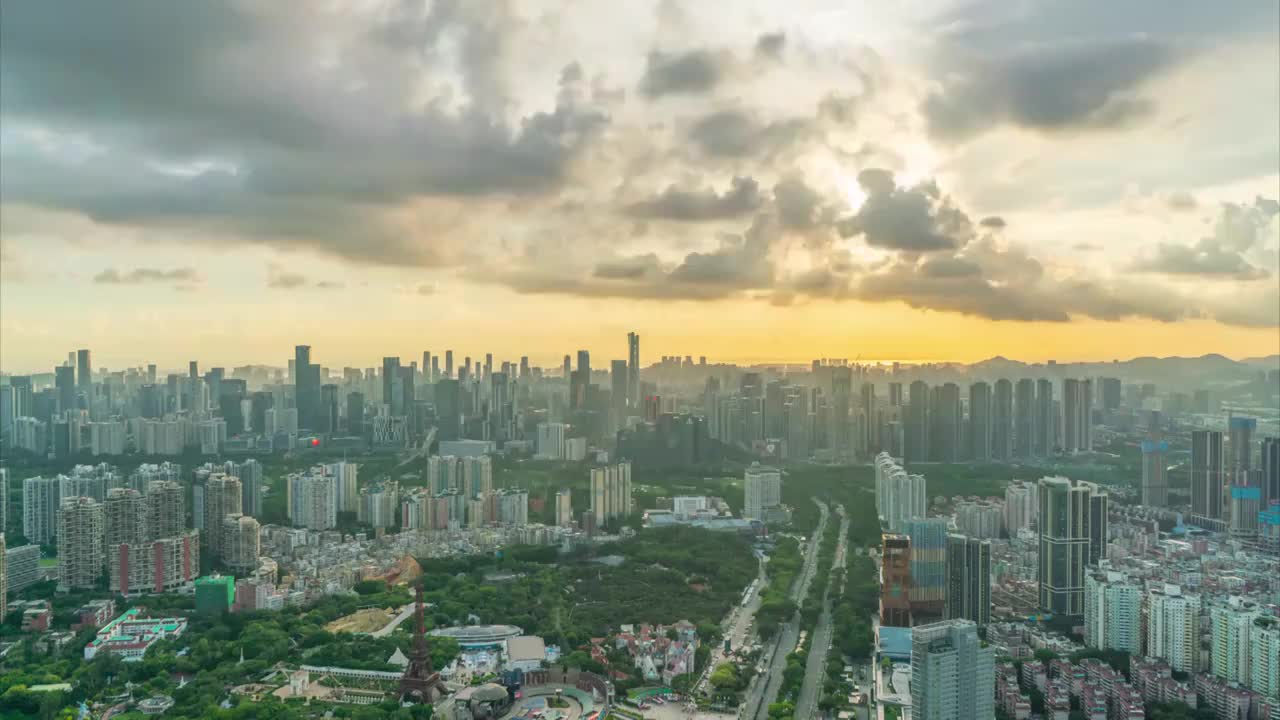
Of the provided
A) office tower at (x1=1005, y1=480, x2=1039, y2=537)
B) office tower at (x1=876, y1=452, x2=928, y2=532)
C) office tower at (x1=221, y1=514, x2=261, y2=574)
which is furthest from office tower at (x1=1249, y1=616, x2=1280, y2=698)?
office tower at (x1=221, y1=514, x2=261, y2=574)

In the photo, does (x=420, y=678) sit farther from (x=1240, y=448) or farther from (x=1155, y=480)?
(x=1240, y=448)

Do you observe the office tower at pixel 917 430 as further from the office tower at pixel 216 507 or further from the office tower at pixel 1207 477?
the office tower at pixel 216 507

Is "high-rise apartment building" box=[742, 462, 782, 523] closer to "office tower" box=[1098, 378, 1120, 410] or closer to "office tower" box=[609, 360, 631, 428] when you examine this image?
"office tower" box=[609, 360, 631, 428]

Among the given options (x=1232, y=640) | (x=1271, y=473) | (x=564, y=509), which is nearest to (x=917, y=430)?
(x=1271, y=473)

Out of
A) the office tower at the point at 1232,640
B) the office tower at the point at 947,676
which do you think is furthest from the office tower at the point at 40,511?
the office tower at the point at 1232,640

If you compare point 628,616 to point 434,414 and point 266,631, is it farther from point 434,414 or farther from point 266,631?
point 434,414

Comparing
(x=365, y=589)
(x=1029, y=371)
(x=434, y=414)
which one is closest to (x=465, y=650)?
(x=365, y=589)

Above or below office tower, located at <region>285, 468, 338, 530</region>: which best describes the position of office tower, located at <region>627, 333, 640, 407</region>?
above
